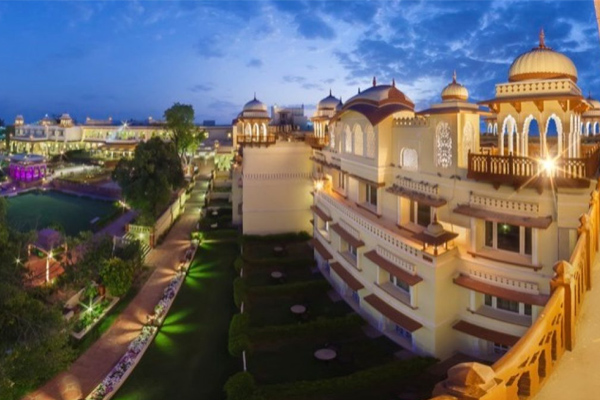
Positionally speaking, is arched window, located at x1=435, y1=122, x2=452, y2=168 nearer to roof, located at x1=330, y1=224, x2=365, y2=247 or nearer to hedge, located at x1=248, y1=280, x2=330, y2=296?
roof, located at x1=330, y1=224, x2=365, y2=247

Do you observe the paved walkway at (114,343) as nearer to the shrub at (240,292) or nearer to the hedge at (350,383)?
the shrub at (240,292)

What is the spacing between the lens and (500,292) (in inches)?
484

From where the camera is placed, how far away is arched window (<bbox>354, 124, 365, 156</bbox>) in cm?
1856

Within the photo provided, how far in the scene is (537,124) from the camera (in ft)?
41.4

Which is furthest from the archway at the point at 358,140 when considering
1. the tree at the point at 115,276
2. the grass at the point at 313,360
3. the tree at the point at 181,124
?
the tree at the point at 181,124

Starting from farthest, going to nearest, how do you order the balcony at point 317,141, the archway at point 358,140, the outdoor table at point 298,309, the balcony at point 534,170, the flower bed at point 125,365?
the balcony at point 317,141 → the archway at point 358,140 → the outdoor table at point 298,309 → the flower bed at point 125,365 → the balcony at point 534,170

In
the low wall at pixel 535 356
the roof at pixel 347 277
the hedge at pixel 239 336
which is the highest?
the low wall at pixel 535 356

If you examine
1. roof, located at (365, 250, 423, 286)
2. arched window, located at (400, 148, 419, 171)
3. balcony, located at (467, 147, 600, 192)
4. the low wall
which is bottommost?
roof, located at (365, 250, 423, 286)

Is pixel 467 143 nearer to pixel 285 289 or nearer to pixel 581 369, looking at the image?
pixel 285 289

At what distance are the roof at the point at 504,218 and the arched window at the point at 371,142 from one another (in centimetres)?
475

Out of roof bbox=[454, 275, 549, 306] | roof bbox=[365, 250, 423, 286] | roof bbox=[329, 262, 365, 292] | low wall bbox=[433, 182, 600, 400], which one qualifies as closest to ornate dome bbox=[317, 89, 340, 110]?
roof bbox=[329, 262, 365, 292]

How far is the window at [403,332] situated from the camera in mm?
14895

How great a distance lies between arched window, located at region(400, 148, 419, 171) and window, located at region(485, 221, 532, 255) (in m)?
3.44

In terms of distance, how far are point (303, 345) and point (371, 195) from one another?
698 cm
